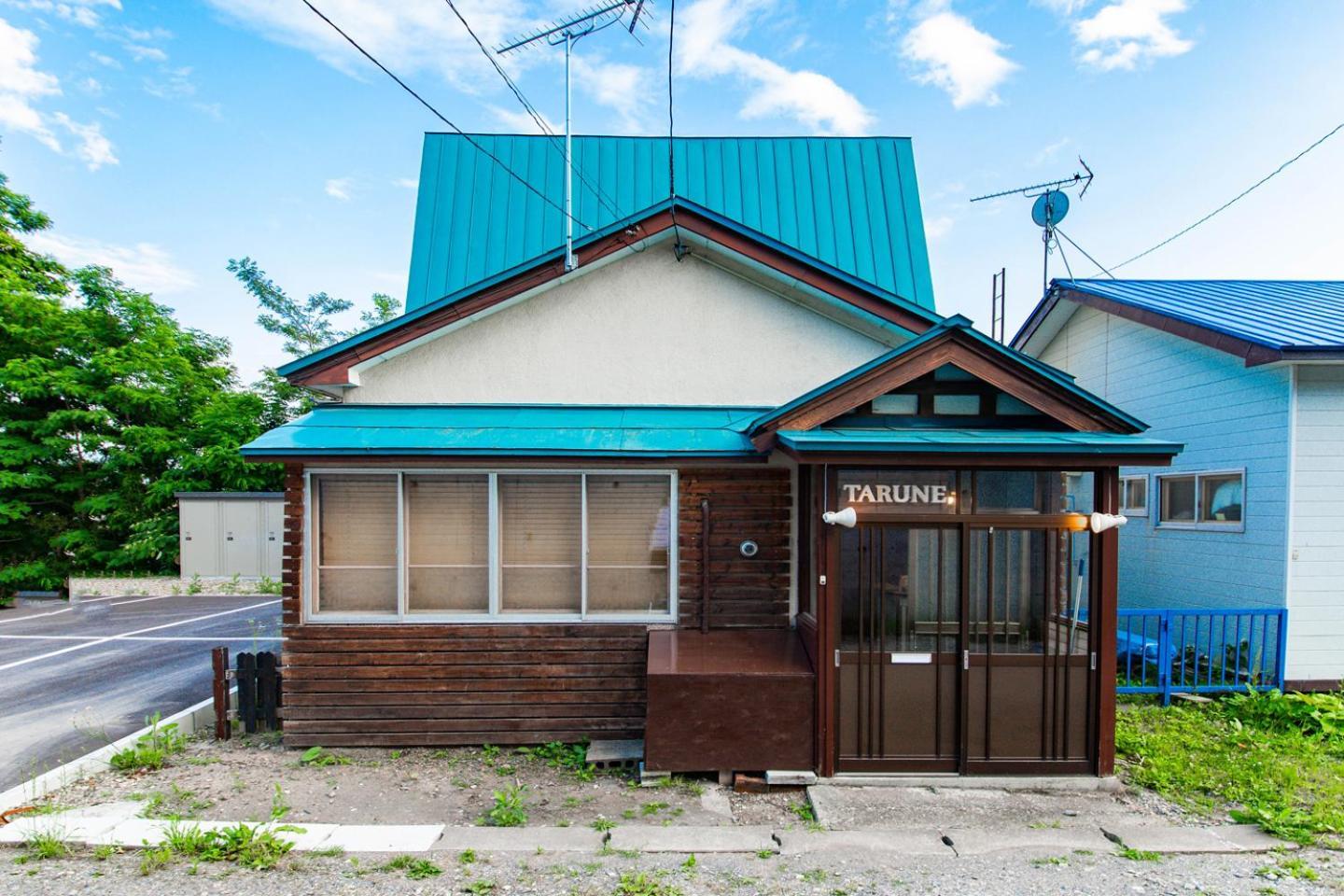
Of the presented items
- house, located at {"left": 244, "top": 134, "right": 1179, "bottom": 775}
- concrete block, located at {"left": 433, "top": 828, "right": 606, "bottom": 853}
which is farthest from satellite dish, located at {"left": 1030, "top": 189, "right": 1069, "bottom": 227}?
concrete block, located at {"left": 433, "top": 828, "right": 606, "bottom": 853}

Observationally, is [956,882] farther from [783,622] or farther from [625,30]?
[625,30]

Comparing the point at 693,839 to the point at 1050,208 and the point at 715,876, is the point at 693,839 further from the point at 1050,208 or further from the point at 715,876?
the point at 1050,208

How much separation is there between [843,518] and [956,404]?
5.37 feet

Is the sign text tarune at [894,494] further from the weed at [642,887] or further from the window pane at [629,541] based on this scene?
the weed at [642,887]

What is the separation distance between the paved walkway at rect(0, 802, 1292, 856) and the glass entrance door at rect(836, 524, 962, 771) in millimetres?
792

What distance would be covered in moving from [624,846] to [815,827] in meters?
1.41

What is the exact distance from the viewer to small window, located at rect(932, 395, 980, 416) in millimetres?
5832

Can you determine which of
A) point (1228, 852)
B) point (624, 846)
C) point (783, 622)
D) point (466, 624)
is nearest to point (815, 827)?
point (624, 846)

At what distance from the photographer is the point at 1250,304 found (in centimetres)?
877

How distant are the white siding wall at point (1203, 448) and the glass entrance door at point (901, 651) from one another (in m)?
4.66

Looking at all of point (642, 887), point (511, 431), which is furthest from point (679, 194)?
point (642, 887)

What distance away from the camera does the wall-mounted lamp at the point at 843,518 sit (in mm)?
5254

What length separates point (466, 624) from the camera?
638cm

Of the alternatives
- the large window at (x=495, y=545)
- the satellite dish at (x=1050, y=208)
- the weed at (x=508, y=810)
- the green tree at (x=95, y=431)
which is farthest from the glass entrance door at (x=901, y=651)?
the green tree at (x=95, y=431)
